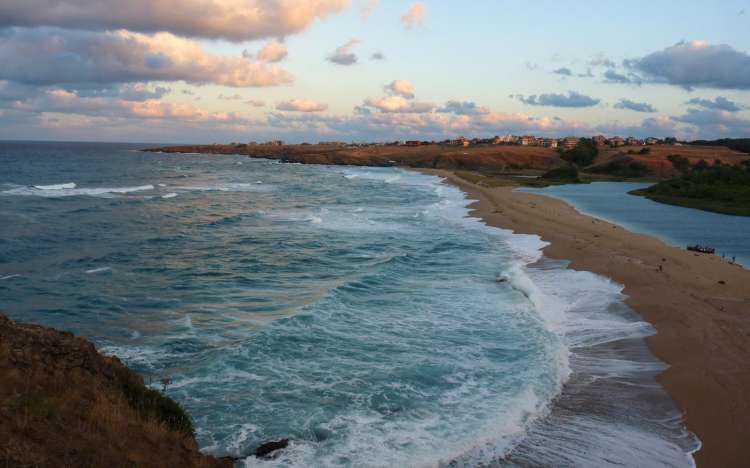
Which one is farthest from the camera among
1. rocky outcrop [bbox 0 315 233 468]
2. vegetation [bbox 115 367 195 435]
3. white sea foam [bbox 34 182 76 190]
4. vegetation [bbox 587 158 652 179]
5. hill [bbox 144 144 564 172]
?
Result: hill [bbox 144 144 564 172]

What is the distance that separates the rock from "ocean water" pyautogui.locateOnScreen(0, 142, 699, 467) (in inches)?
6.7

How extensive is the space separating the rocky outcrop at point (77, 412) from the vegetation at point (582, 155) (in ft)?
398

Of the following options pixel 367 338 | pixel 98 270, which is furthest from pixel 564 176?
pixel 367 338

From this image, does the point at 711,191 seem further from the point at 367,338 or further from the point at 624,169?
the point at 367,338

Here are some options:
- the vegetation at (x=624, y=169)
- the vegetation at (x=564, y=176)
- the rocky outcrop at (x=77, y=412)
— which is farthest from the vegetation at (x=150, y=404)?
the vegetation at (x=624, y=169)

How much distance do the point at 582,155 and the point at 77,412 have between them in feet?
407

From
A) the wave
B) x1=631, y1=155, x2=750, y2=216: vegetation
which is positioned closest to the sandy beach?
x1=631, y1=155, x2=750, y2=216: vegetation

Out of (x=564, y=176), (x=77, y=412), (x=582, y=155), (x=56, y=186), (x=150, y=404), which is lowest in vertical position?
(x=150, y=404)

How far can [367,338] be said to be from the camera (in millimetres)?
14891

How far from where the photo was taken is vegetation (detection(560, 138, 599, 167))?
11944cm

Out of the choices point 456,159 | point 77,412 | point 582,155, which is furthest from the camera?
point 456,159

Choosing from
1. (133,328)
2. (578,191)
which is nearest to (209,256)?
(133,328)

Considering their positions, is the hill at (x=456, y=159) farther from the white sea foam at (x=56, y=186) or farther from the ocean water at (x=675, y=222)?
the white sea foam at (x=56, y=186)

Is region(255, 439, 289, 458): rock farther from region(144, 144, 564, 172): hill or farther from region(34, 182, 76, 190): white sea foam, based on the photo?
region(144, 144, 564, 172): hill
